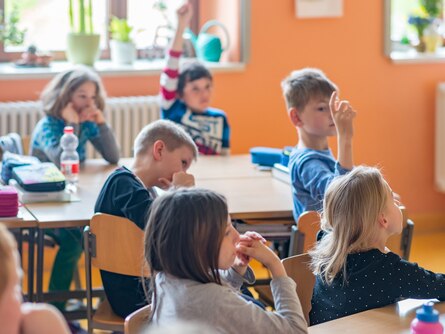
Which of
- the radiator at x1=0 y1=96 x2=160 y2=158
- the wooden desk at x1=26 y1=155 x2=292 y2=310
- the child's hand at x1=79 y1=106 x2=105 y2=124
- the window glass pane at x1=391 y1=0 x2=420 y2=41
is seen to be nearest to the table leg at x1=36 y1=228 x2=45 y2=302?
the wooden desk at x1=26 y1=155 x2=292 y2=310

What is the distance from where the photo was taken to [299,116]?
12.6ft

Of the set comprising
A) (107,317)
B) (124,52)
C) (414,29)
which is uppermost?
(414,29)

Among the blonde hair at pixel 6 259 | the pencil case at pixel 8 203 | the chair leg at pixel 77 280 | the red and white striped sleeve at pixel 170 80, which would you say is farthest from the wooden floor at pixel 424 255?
the blonde hair at pixel 6 259

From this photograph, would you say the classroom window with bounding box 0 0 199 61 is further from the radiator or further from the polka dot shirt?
the polka dot shirt

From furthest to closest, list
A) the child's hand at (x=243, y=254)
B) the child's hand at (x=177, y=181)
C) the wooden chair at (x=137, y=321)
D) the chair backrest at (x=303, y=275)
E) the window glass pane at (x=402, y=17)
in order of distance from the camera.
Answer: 1. the window glass pane at (x=402, y=17)
2. the child's hand at (x=177, y=181)
3. the chair backrest at (x=303, y=275)
4. the child's hand at (x=243, y=254)
5. the wooden chair at (x=137, y=321)

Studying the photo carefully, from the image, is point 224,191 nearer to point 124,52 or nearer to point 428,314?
point 124,52

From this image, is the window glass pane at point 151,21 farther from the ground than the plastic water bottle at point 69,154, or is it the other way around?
the window glass pane at point 151,21

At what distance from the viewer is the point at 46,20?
542cm

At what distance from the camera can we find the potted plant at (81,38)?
519 cm

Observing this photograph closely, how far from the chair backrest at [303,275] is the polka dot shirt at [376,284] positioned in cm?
17

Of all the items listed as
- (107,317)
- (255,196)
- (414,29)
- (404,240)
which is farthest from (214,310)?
(414,29)

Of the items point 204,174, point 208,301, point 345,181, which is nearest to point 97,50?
point 204,174

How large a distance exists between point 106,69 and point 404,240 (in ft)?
7.49

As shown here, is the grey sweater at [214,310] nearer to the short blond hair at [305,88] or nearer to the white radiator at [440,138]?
the short blond hair at [305,88]
